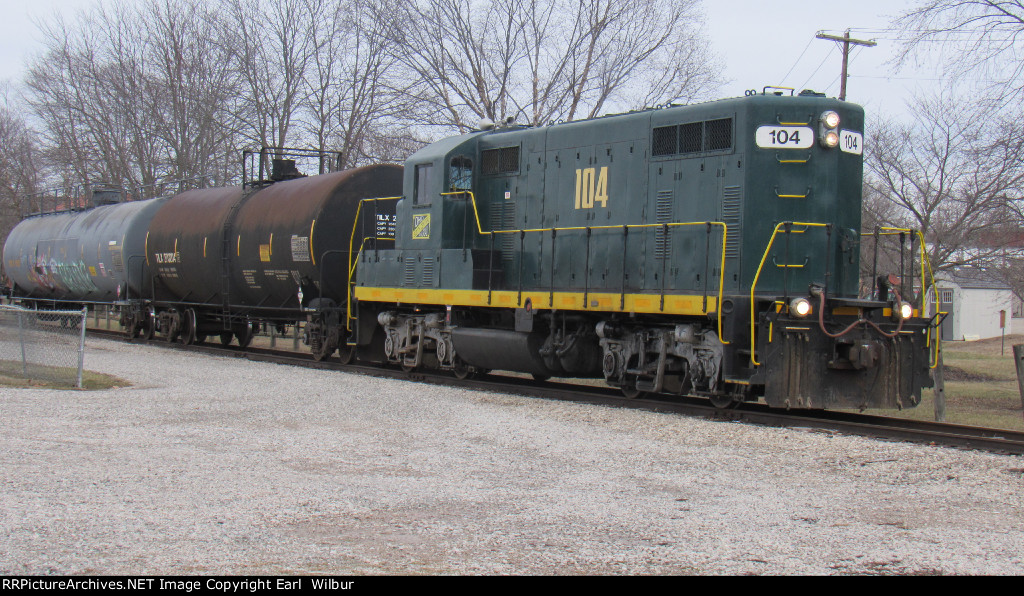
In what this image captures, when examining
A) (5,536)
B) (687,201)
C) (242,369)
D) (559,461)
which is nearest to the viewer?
(5,536)

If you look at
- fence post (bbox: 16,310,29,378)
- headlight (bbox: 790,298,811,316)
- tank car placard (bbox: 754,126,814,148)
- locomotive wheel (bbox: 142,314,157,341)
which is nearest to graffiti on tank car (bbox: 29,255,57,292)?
locomotive wheel (bbox: 142,314,157,341)

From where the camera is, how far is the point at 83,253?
24844mm

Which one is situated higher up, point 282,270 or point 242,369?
point 282,270

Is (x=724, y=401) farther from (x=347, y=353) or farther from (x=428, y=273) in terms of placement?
(x=347, y=353)

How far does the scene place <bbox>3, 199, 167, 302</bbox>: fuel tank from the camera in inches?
904

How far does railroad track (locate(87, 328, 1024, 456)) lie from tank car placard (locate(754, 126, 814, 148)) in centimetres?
323

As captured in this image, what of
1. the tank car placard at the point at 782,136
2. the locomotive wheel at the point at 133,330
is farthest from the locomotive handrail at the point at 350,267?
the locomotive wheel at the point at 133,330

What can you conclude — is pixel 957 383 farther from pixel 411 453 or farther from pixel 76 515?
pixel 76 515

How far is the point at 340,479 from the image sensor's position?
23.6 ft

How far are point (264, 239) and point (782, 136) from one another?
10803 millimetres

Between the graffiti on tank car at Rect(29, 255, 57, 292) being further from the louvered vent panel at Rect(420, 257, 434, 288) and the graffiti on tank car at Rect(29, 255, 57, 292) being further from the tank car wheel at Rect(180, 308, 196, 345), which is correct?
the louvered vent panel at Rect(420, 257, 434, 288)

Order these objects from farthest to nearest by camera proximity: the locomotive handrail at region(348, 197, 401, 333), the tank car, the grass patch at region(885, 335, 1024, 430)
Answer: the tank car
the locomotive handrail at region(348, 197, 401, 333)
the grass patch at region(885, 335, 1024, 430)

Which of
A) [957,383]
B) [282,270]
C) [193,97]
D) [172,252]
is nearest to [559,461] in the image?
[282,270]

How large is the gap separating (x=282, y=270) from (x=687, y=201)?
895 centimetres
